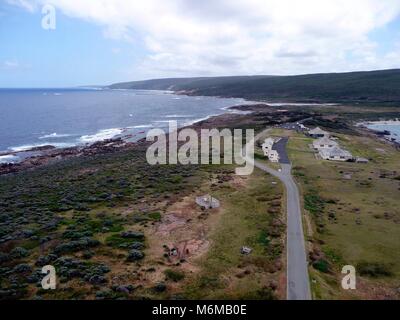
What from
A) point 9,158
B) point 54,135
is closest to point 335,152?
point 9,158

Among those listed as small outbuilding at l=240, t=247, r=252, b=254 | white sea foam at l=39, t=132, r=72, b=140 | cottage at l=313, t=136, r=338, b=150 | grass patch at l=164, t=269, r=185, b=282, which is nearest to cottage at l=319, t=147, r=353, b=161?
cottage at l=313, t=136, r=338, b=150

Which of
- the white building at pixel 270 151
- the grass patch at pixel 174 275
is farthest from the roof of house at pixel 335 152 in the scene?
the grass patch at pixel 174 275

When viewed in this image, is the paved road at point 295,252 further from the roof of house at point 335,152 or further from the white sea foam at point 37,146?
the white sea foam at point 37,146

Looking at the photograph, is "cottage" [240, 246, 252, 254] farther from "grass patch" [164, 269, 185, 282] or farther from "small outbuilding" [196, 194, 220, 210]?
"small outbuilding" [196, 194, 220, 210]

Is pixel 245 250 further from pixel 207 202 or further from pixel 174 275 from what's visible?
pixel 207 202

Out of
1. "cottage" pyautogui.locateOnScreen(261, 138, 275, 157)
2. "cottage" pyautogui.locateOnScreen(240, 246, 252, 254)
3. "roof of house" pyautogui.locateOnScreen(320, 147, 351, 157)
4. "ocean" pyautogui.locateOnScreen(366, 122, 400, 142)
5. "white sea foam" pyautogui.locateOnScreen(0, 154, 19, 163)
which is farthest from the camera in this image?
"ocean" pyautogui.locateOnScreen(366, 122, 400, 142)

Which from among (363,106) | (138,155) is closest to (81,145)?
(138,155)

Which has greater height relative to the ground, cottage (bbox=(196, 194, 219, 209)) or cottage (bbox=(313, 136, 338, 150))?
cottage (bbox=(313, 136, 338, 150))
